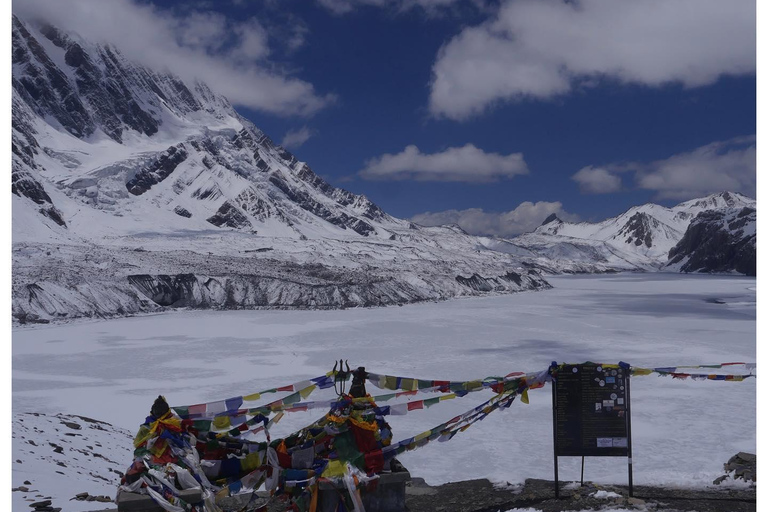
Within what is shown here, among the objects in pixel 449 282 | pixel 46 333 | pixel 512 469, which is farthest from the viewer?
pixel 449 282

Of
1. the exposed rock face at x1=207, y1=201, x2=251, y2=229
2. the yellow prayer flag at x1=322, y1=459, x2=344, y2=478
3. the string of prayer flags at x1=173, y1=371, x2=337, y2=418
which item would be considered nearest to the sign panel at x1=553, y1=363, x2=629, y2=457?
the yellow prayer flag at x1=322, y1=459, x2=344, y2=478

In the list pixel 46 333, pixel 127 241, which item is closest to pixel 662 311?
pixel 46 333

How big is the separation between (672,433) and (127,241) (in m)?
92.6

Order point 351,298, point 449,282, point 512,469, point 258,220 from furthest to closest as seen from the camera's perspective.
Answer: point 258,220 → point 449,282 → point 351,298 → point 512,469

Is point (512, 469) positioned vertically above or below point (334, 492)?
below

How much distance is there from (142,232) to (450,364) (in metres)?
101

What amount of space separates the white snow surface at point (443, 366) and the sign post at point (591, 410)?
1828mm

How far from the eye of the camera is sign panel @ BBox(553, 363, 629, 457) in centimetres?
718

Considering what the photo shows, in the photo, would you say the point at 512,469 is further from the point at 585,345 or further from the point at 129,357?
the point at 129,357

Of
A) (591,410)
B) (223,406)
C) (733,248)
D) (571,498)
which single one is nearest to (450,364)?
(571,498)

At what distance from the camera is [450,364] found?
25172 mm

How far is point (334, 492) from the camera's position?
6.38 m

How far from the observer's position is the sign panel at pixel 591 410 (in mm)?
7176

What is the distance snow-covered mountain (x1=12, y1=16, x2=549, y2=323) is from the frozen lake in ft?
27.5
